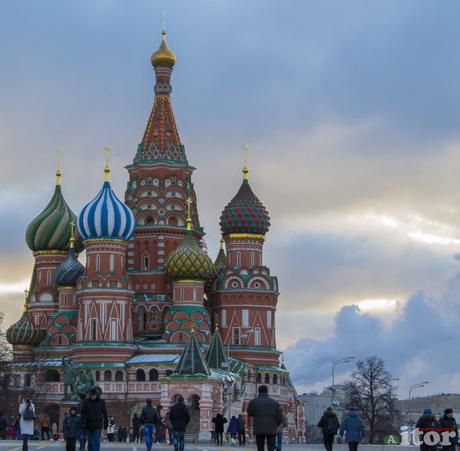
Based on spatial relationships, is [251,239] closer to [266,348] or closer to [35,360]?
[266,348]

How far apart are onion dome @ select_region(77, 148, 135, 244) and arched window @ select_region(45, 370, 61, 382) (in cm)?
1002

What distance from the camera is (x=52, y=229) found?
9688 centimetres

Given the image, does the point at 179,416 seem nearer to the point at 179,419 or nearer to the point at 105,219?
the point at 179,419

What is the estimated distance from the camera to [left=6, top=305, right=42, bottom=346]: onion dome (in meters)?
93.9

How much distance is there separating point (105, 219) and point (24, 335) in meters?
13.1

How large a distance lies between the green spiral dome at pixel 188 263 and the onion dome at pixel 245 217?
20.4 ft

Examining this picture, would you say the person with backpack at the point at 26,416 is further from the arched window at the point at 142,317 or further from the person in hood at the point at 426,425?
the arched window at the point at 142,317

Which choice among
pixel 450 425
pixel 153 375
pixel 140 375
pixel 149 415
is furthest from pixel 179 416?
pixel 140 375

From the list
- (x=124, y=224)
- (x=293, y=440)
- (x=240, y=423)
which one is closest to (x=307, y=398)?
(x=293, y=440)

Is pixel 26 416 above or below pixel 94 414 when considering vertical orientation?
above

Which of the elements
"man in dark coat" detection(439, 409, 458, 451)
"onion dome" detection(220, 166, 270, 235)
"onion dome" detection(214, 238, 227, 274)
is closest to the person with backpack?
"man in dark coat" detection(439, 409, 458, 451)

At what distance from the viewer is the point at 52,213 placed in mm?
97688

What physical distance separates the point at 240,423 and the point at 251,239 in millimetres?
43451

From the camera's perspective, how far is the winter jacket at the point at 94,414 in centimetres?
2745
